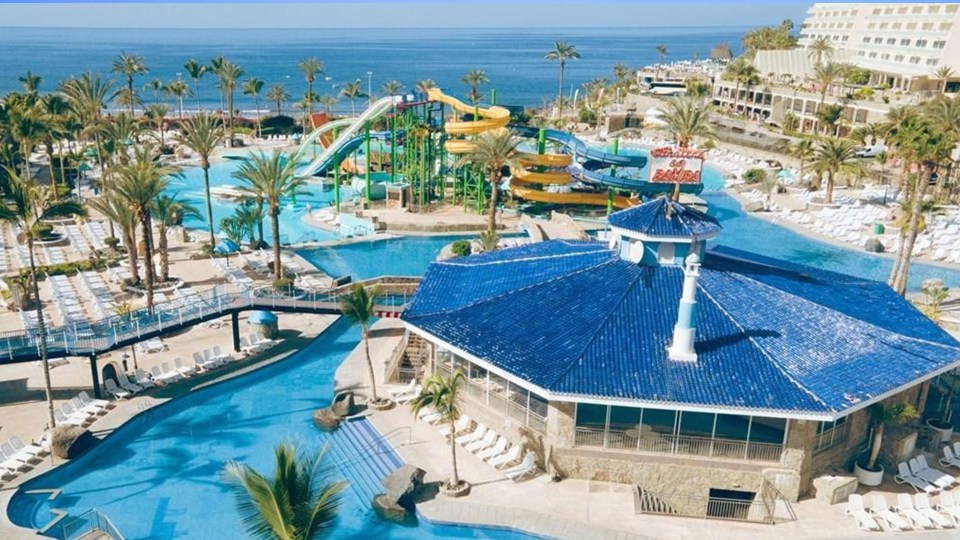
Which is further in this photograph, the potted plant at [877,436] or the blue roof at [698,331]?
the potted plant at [877,436]

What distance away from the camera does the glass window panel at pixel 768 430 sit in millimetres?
24719

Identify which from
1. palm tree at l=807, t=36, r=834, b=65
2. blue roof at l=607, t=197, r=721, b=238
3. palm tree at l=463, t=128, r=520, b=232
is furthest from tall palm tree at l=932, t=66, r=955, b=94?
blue roof at l=607, t=197, r=721, b=238

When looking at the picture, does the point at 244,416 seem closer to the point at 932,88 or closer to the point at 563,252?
the point at 563,252

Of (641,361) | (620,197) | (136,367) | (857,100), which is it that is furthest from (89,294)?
(857,100)

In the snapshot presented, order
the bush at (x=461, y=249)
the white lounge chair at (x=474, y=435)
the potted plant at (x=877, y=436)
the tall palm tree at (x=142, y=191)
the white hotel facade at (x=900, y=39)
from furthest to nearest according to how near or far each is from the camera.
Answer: the white hotel facade at (x=900, y=39), the bush at (x=461, y=249), the tall palm tree at (x=142, y=191), the white lounge chair at (x=474, y=435), the potted plant at (x=877, y=436)

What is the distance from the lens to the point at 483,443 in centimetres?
2612

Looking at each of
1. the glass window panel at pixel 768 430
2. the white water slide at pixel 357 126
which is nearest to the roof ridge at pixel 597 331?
the glass window panel at pixel 768 430

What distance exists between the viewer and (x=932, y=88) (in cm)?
9850

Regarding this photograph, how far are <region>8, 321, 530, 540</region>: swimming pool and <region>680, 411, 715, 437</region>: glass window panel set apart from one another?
668cm

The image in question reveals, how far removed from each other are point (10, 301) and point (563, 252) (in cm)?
2802

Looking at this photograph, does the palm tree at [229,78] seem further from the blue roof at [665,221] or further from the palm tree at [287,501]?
the palm tree at [287,501]

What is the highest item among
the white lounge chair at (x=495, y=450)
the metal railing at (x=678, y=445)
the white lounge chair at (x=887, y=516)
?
the metal railing at (x=678, y=445)

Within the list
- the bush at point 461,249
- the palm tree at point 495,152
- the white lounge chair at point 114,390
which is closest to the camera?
the white lounge chair at point 114,390

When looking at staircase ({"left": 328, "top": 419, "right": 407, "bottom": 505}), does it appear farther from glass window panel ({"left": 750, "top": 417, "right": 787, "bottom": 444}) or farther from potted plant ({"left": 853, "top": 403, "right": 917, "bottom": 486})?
potted plant ({"left": 853, "top": 403, "right": 917, "bottom": 486})
